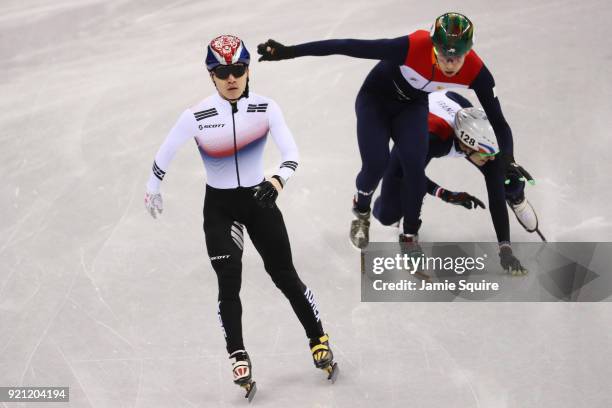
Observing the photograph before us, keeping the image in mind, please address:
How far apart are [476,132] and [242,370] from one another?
2510 millimetres

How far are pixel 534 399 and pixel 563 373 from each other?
0.34m

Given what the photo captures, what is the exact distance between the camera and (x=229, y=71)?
5637 mm

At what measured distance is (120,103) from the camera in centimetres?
1005

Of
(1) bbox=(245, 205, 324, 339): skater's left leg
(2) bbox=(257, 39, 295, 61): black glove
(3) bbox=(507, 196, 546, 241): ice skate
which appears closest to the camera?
(1) bbox=(245, 205, 324, 339): skater's left leg

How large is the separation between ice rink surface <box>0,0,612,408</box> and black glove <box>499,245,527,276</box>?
473mm

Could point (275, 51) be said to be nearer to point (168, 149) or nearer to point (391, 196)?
point (168, 149)

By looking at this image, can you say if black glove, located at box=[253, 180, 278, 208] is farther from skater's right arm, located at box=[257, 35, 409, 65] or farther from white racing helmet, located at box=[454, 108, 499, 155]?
white racing helmet, located at box=[454, 108, 499, 155]

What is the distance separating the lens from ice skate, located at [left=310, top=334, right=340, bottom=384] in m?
5.86

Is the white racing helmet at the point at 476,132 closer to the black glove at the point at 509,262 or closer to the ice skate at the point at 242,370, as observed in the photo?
the black glove at the point at 509,262

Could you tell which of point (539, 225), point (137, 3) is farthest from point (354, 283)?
point (137, 3)

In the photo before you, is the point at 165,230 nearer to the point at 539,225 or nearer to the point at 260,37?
the point at 539,225
